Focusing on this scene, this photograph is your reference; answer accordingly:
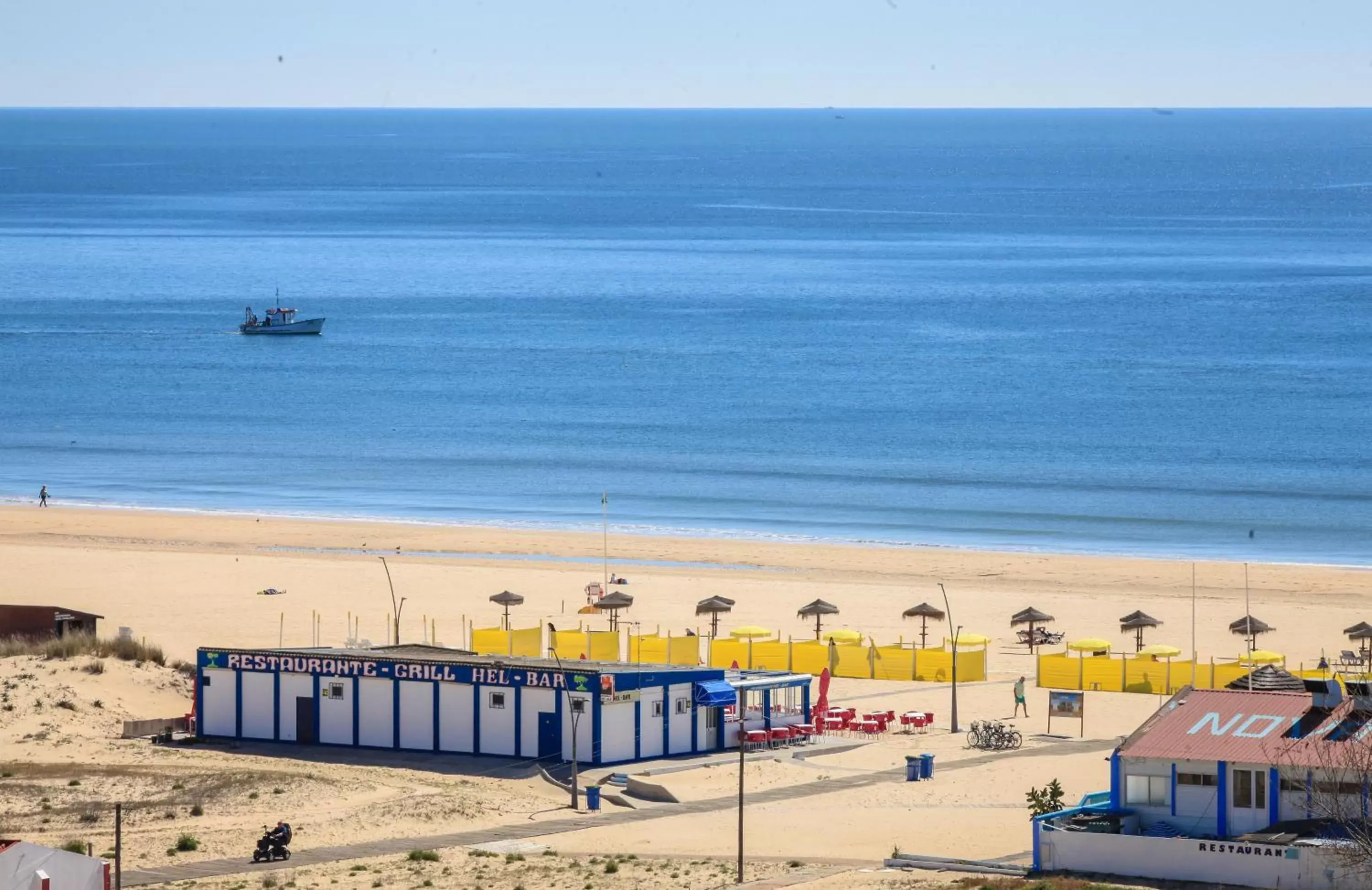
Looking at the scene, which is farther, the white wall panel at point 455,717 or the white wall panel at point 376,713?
the white wall panel at point 376,713

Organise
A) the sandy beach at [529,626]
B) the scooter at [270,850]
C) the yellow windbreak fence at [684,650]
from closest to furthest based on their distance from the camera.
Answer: the scooter at [270,850], the sandy beach at [529,626], the yellow windbreak fence at [684,650]

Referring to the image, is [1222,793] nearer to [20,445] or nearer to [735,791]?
[735,791]

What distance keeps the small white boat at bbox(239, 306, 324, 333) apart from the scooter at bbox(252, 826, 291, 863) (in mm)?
103617

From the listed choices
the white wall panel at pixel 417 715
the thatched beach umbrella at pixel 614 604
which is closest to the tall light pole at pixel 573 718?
the white wall panel at pixel 417 715

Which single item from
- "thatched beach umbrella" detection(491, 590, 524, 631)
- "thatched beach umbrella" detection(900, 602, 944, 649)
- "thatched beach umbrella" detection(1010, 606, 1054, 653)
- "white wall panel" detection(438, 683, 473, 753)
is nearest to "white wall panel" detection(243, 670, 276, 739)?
"white wall panel" detection(438, 683, 473, 753)

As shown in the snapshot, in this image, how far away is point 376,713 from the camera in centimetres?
3941

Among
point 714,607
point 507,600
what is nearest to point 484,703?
point 714,607

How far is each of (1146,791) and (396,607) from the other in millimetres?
27075

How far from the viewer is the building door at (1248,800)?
2838 cm

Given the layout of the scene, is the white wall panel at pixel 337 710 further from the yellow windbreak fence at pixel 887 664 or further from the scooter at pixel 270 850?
the yellow windbreak fence at pixel 887 664

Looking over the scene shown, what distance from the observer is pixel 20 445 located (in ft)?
311

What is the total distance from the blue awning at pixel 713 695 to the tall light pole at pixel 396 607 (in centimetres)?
775

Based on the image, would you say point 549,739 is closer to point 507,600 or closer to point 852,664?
point 852,664

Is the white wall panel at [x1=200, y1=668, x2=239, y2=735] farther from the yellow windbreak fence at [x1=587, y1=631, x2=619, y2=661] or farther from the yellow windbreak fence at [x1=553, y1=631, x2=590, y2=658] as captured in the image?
the yellow windbreak fence at [x1=587, y1=631, x2=619, y2=661]
